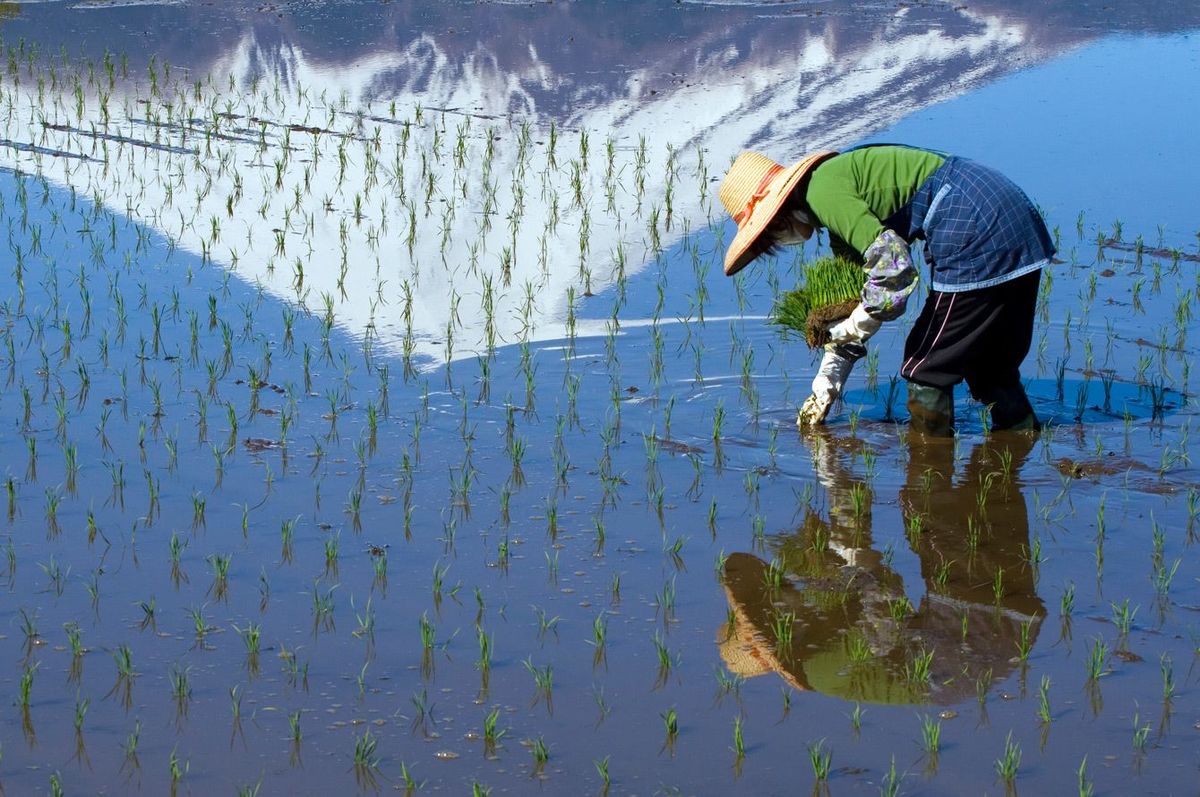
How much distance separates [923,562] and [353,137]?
6095 millimetres

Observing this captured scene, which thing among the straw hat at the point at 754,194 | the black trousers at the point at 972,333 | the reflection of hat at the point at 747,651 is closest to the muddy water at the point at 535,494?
the reflection of hat at the point at 747,651

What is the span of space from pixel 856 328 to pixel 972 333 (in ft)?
1.06

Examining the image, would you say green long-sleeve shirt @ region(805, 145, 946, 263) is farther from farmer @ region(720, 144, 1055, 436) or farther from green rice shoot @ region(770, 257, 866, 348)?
green rice shoot @ region(770, 257, 866, 348)

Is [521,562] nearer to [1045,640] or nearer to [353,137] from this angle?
[1045,640]

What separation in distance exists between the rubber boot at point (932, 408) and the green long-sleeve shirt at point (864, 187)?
0.49 m

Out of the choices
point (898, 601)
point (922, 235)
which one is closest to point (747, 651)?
point (898, 601)

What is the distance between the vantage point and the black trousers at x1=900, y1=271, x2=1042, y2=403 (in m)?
4.48

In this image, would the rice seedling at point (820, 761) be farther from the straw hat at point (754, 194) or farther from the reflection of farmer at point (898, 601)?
the straw hat at point (754, 194)

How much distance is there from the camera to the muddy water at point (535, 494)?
3031mm

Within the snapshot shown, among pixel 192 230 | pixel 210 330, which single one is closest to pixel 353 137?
pixel 192 230

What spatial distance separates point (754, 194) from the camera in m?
4.48

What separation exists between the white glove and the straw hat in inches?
10.6

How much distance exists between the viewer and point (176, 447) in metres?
4.64

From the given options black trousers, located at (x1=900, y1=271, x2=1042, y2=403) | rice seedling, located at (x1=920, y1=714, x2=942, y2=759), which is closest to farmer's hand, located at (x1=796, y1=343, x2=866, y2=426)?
black trousers, located at (x1=900, y1=271, x2=1042, y2=403)
